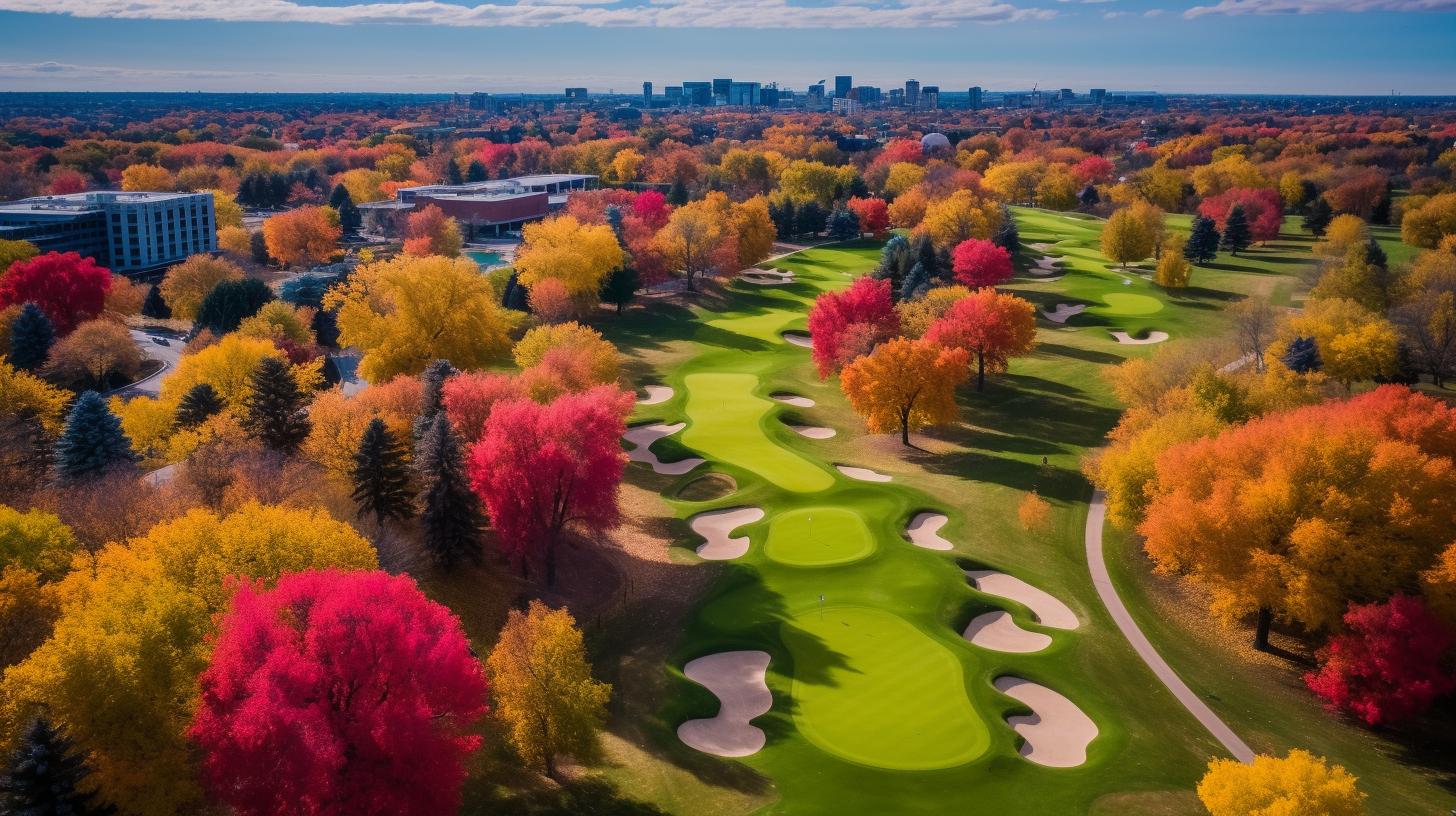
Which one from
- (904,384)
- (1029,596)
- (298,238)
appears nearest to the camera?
(1029,596)

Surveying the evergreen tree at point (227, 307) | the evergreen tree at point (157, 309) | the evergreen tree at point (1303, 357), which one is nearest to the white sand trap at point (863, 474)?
the evergreen tree at point (1303, 357)

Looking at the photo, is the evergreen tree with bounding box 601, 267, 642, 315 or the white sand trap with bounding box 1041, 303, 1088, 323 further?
the white sand trap with bounding box 1041, 303, 1088, 323

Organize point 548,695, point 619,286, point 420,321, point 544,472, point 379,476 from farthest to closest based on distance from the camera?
point 619,286
point 420,321
point 379,476
point 544,472
point 548,695

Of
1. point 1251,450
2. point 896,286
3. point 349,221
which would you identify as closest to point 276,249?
point 349,221

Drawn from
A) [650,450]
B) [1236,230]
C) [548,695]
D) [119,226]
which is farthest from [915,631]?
[119,226]

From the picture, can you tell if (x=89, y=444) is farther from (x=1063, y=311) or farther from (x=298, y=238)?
(x=1063, y=311)

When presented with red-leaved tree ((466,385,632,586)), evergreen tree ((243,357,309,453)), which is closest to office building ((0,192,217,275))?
evergreen tree ((243,357,309,453))

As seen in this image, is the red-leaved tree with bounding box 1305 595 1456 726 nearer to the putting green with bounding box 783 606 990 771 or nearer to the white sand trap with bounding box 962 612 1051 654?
the white sand trap with bounding box 962 612 1051 654
